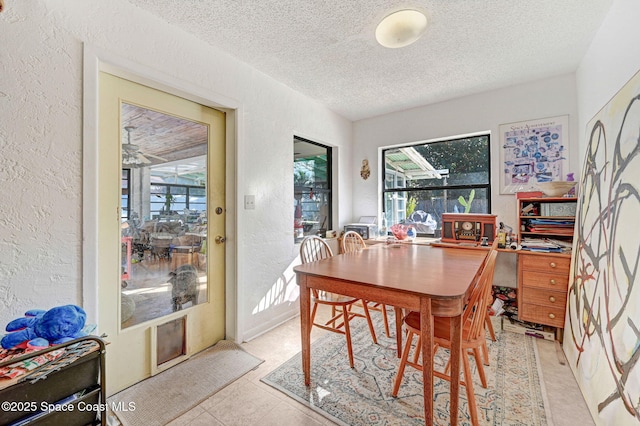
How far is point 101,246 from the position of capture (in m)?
1.61

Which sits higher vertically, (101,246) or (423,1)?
(423,1)

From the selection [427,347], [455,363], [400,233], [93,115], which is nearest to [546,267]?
[400,233]

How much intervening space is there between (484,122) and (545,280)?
67.2 inches

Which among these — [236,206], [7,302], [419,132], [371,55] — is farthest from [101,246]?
[419,132]

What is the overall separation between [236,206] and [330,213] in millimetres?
1654

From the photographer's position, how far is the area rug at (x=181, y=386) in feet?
4.98

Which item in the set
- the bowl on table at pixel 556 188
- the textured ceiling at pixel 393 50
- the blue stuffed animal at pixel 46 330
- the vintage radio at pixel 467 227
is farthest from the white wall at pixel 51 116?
the bowl on table at pixel 556 188

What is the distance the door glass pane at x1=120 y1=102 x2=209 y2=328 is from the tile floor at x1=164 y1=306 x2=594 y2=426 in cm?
72

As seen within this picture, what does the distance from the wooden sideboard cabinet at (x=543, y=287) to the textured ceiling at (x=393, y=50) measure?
5.49 feet

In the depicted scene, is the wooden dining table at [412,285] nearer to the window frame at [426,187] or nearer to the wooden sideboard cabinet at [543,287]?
the wooden sideboard cabinet at [543,287]

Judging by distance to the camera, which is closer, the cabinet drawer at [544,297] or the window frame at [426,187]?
the cabinet drawer at [544,297]

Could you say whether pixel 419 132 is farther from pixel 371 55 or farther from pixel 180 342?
pixel 180 342

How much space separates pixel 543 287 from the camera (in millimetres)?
2266

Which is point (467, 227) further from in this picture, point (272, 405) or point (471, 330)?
point (272, 405)
